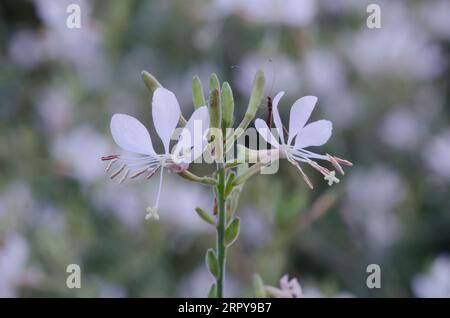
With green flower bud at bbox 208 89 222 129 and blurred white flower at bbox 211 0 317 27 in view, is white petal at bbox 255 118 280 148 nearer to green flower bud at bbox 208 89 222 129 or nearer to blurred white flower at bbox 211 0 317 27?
green flower bud at bbox 208 89 222 129

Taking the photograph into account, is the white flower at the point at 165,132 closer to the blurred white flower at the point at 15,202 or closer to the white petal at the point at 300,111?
the white petal at the point at 300,111

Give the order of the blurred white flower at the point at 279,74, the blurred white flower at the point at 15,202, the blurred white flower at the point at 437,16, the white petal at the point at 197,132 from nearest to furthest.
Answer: the white petal at the point at 197,132 < the blurred white flower at the point at 15,202 < the blurred white flower at the point at 279,74 < the blurred white flower at the point at 437,16

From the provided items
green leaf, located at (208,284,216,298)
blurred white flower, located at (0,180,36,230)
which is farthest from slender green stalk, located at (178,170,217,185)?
blurred white flower, located at (0,180,36,230)

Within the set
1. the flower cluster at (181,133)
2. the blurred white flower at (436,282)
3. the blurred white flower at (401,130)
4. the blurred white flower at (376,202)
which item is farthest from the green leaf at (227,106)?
the blurred white flower at (401,130)

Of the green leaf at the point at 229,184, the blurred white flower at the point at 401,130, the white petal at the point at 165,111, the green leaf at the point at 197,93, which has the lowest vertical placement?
the green leaf at the point at 229,184

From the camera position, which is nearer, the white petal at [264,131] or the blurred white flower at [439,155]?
the white petal at [264,131]

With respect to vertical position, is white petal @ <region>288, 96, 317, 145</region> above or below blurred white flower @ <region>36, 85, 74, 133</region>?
below
